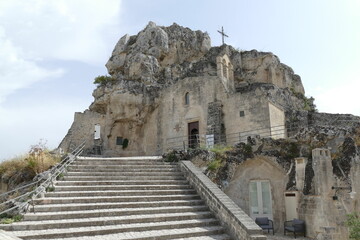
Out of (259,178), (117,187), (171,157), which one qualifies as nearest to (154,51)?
(171,157)

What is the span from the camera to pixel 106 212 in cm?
812

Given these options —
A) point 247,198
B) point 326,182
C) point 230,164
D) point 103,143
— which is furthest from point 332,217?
point 103,143

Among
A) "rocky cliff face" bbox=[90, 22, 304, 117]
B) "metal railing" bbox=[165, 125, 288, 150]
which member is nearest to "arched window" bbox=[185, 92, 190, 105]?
"metal railing" bbox=[165, 125, 288, 150]

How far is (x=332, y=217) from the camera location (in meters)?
11.2

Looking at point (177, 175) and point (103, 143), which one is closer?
point (177, 175)

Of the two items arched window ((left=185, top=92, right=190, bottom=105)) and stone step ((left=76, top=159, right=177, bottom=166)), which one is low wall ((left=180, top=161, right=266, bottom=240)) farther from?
arched window ((left=185, top=92, right=190, bottom=105))

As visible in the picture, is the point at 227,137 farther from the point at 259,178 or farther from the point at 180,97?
the point at 259,178

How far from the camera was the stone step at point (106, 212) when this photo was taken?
24.6ft

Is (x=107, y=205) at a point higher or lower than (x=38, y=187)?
lower

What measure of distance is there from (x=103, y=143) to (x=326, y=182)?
1754 centimetres

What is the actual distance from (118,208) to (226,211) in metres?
3.07

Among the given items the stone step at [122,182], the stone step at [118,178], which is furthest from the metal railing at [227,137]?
the stone step at [122,182]

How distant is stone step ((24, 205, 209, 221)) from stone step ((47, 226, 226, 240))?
96cm

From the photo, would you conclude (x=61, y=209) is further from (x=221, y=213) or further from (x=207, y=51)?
(x=207, y=51)
